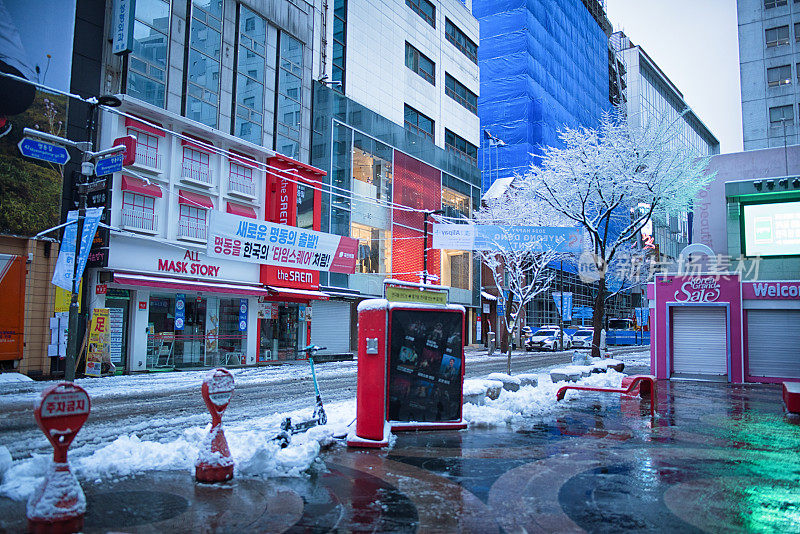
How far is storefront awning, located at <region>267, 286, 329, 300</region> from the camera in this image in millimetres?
26906

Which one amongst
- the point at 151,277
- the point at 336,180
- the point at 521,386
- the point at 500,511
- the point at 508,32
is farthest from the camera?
the point at 508,32

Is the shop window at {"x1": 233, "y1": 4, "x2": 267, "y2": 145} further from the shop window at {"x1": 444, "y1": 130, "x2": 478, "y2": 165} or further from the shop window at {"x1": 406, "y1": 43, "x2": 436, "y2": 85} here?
the shop window at {"x1": 444, "y1": 130, "x2": 478, "y2": 165}

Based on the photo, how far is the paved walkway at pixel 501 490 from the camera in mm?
5156

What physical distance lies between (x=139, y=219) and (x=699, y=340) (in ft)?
68.1

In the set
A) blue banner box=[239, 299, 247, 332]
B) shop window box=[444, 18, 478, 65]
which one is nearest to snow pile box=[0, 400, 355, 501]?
blue banner box=[239, 299, 247, 332]

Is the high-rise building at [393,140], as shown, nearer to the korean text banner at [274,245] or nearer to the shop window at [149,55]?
the korean text banner at [274,245]

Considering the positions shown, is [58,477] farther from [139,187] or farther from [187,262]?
[187,262]

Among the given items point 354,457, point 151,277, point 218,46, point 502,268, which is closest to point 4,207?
point 151,277

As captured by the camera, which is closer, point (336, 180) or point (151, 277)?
point (151, 277)

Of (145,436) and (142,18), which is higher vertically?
(142,18)

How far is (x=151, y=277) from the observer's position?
2166cm

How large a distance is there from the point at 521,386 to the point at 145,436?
26.8 feet

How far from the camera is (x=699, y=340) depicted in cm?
2167

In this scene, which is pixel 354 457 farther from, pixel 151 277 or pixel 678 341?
pixel 678 341
